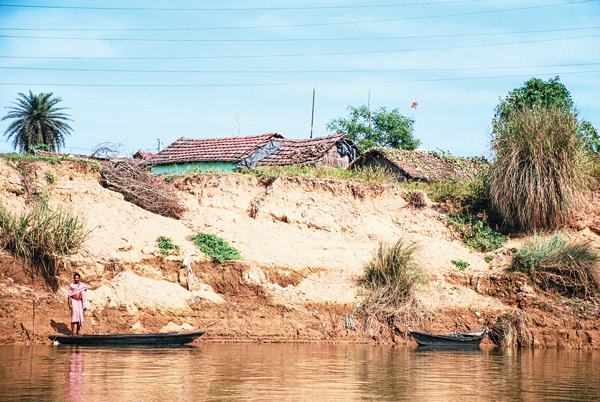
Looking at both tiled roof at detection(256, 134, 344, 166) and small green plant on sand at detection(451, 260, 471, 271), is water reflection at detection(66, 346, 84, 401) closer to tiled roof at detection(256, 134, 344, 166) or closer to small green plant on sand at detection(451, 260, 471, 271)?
small green plant on sand at detection(451, 260, 471, 271)

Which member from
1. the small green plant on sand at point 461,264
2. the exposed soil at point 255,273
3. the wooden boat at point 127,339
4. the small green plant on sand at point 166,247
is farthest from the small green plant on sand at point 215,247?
the small green plant on sand at point 461,264

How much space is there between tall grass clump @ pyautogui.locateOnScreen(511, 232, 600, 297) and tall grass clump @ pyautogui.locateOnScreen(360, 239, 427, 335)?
373 centimetres

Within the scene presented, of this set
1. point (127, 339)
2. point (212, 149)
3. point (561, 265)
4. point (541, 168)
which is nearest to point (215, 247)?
point (127, 339)

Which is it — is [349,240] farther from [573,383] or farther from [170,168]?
[170,168]

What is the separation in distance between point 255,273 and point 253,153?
17.3 meters

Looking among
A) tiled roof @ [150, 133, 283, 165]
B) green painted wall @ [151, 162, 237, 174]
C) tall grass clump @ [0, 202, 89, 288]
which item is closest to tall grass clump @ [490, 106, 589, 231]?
tall grass clump @ [0, 202, 89, 288]

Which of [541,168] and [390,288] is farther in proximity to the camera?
[541,168]

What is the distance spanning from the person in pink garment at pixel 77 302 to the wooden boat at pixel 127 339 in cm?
52

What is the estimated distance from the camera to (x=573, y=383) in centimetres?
1176

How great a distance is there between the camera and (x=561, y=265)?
813 inches

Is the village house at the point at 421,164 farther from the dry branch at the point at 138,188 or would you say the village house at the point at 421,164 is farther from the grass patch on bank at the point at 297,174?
the dry branch at the point at 138,188

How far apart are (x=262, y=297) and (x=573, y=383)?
894cm

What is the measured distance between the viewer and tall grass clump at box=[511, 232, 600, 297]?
20.2 meters

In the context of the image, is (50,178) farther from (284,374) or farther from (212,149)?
(212,149)
